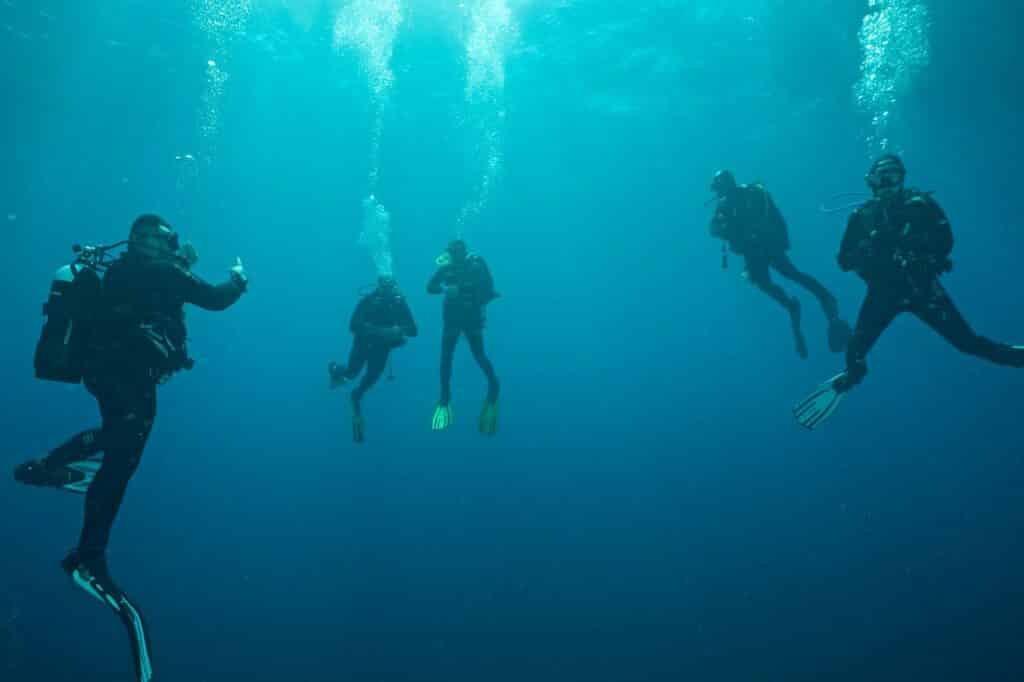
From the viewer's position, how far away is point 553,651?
1711 centimetres

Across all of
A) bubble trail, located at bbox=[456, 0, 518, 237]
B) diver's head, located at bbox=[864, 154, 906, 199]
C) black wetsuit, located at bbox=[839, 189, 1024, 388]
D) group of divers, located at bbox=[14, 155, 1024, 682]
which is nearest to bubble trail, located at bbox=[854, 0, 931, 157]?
bubble trail, located at bbox=[456, 0, 518, 237]

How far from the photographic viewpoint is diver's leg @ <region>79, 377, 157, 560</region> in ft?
13.2

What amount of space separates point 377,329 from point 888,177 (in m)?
7.26

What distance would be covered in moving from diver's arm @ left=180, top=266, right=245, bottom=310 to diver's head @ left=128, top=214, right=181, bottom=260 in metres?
0.23

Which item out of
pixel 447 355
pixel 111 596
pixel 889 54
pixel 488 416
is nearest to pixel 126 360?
pixel 111 596

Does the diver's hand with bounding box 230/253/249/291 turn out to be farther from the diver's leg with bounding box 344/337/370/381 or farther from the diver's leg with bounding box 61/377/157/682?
the diver's leg with bounding box 344/337/370/381

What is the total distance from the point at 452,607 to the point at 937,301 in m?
17.6

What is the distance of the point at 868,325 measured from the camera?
19.7 feet

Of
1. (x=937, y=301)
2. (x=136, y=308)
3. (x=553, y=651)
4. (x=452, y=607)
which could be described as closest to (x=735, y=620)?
(x=553, y=651)

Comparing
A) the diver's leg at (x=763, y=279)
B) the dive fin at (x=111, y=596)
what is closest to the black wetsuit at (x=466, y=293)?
the diver's leg at (x=763, y=279)

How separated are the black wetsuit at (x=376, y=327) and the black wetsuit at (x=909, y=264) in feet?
20.8

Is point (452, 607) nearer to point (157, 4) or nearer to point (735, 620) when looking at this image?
point (735, 620)

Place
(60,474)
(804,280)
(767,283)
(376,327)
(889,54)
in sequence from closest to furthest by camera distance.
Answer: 1. (60,474)
2. (804,280)
3. (767,283)
4. (376,327)
5. (889,54)

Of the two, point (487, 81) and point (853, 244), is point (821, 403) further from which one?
point (487, 81)
